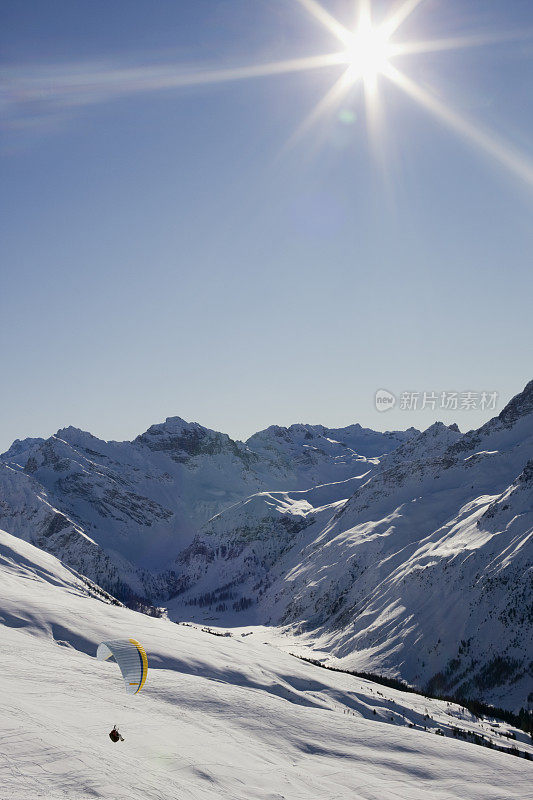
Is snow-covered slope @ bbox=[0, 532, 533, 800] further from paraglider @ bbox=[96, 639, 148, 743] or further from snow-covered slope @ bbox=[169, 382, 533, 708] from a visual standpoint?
snow-covered slope @ bbox=[169, 382, 533, 708]

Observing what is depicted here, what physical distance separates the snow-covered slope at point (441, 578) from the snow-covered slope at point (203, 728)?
123 ft

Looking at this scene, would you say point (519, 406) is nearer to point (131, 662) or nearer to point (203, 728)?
point (203, 728)

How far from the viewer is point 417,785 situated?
1252 inches

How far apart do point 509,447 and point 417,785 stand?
5762 inches

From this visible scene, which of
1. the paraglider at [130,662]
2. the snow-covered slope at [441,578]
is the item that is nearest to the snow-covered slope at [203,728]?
the paraglider at [130,662]

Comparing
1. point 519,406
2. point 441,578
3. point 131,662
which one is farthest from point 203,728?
point 519,406

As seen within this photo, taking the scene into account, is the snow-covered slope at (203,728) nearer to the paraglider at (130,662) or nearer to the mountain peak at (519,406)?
the paraglider at (130,662)

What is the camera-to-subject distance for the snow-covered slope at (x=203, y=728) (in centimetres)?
2195

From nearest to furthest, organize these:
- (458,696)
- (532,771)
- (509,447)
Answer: (532,771)
(458,696)
(509,447)

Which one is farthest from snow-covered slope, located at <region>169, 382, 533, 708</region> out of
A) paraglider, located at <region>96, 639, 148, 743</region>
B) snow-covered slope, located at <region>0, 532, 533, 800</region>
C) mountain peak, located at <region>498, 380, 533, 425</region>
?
paraglider, located at <region>96, 639, 148, 743</region>

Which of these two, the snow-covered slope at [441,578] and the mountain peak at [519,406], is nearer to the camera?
the snow-covered slope at [441,578]

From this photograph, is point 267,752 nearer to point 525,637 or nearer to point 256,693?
point 256,693

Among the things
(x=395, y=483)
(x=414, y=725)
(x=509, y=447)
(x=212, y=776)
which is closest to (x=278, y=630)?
(x=395, y=483)

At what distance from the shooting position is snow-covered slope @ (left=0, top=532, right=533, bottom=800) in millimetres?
21953
